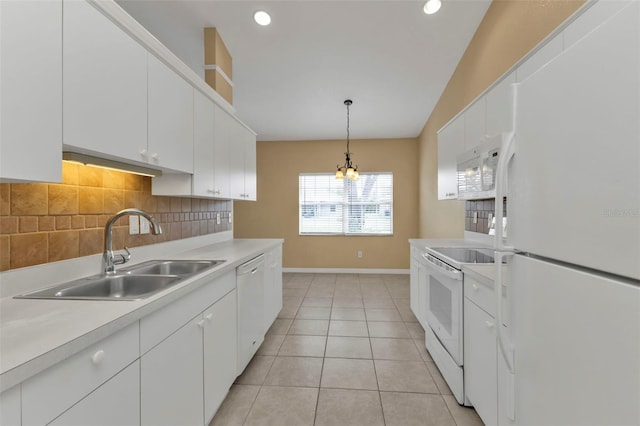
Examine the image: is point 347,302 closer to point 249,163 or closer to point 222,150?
point 249,163

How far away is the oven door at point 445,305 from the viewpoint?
1.83m

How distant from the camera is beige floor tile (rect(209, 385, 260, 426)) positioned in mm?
1727

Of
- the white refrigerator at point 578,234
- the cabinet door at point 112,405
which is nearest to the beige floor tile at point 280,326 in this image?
the cabinet door at point 112,405

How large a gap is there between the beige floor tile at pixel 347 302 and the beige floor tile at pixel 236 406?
75.6 inches

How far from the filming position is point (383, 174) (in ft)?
18.7

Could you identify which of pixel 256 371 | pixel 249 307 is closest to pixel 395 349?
pixel 256 371

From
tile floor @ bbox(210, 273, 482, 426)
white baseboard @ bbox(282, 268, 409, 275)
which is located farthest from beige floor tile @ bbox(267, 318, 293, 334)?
white baseboard @ bbox(282, 268, 409, 275)

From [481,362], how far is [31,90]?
2.35 meters

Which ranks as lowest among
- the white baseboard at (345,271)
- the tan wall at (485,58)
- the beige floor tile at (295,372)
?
the beige floor tile at (295,372)

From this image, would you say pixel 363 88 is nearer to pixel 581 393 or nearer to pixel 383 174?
pixel 383 174

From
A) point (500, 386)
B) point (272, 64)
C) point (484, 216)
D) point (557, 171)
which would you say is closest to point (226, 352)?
point (500, 386)

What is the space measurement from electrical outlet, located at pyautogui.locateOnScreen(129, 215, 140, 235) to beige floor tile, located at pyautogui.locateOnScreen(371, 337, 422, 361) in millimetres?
2185

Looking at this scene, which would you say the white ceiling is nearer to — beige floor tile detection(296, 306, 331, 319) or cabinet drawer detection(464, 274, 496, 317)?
cabinet drawer detection(464, 274, 496, 317)

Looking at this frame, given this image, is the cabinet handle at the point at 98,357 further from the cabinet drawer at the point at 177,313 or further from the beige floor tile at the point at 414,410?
the beige floor tile at the point at 414,410
